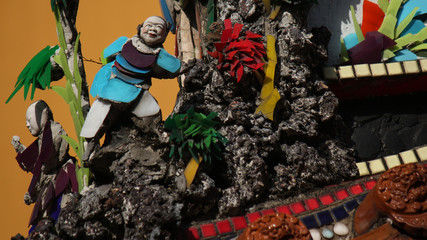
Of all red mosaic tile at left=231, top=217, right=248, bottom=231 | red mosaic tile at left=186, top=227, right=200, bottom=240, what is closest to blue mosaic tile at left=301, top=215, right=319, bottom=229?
red mosaic tile at left=231, top=217, right=248, bottom=231

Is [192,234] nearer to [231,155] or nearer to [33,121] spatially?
[231,155]

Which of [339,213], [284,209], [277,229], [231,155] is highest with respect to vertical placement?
[231,155]

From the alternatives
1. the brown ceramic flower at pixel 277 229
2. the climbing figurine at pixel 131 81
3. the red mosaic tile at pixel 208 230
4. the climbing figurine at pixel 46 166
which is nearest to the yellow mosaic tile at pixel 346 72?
the climbing figurine at pixel 131 81

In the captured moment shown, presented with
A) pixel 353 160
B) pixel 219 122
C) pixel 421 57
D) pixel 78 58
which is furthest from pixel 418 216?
pixel 78 58

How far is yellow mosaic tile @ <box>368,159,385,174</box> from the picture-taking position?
173 inches

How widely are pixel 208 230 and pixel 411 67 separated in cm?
207

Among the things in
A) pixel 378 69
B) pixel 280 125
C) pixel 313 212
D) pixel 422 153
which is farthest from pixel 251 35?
pixel 422 153

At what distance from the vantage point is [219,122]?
4074 mm

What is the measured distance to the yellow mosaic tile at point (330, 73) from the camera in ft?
15.3

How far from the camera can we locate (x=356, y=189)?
419cm

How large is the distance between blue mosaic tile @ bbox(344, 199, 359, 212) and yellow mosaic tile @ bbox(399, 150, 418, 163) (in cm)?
67

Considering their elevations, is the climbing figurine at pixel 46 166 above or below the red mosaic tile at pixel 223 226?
above

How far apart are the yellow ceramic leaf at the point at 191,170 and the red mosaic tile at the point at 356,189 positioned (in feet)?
3.56

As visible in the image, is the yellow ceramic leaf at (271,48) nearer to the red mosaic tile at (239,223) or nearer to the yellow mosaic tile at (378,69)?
the yellow mosaic tile at (378,69)
